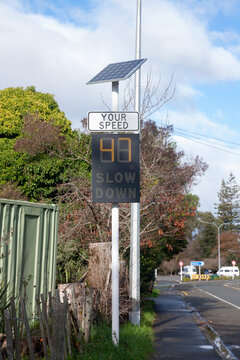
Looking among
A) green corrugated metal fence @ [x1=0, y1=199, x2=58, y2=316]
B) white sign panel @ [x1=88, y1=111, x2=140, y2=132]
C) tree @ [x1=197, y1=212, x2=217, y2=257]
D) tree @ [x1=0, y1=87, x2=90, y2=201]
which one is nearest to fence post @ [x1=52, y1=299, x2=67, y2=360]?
green corrugated metal fence @ [x1=0, y1=199, x2=58, y2=316]

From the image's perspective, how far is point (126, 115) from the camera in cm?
991

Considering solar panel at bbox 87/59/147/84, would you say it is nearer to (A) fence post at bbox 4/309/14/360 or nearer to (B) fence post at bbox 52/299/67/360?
(B) fence post at bbox 52/299/67/360

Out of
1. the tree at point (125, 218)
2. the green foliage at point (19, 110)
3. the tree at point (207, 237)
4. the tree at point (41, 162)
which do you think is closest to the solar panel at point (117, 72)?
the tree at point (125, 218)

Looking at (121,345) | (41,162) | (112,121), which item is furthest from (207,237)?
(112,121)

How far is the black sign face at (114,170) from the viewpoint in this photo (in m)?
9.49

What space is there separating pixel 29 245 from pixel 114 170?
2339mm

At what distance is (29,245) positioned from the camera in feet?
34.8

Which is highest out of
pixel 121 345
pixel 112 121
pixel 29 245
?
pixel 112 121

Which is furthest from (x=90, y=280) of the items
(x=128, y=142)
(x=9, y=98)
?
(x=9, y=98)

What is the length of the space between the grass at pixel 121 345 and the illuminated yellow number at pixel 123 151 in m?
2.99

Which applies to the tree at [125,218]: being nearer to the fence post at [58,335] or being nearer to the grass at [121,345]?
the grass at [121,345]

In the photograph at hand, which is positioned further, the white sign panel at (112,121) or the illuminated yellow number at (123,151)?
the white sign panel at (112,121)

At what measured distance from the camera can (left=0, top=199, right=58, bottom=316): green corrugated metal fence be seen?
31.9 ft

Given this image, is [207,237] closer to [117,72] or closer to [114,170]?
[117,72]
